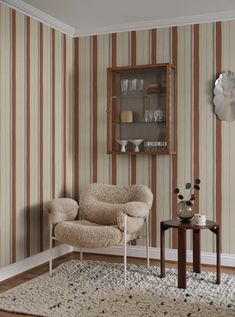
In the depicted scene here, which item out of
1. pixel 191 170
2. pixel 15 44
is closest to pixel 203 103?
pixel 191 170

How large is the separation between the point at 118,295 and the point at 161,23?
286 cm

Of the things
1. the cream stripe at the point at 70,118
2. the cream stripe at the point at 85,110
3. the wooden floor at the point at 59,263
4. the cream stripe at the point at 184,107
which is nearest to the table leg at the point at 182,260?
the wooden floor at the point at 59,263

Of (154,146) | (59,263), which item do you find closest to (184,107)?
(154,146)

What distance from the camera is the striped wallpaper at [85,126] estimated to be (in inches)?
181

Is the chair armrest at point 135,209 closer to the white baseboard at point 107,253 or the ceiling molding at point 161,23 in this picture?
the white baseboard at point 107,253

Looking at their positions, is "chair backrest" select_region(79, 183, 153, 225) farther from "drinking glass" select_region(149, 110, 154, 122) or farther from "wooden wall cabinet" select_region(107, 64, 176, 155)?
"drinking glass" select_region(149, 110, 154, 122)

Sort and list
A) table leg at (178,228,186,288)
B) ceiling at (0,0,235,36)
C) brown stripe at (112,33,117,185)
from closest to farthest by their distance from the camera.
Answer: table leg at (178,228,186,288) < ceiling at (0,0,235,36) < brown stripe at (112,33,117,185)

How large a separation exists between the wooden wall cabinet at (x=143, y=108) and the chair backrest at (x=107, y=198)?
1.41ft

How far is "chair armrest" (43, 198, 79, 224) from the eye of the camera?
4586mm

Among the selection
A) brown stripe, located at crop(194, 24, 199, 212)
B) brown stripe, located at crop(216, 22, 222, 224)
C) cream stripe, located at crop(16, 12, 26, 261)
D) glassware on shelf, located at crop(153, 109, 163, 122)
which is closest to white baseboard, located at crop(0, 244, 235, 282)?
cream stripe, located at crop(16, 12, 26, 261)

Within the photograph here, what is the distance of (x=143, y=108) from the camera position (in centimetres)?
522

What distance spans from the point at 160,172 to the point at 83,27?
1.85 meters

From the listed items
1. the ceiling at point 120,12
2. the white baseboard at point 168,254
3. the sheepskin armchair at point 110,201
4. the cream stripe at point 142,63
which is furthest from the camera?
the cream stripe at point 142,63

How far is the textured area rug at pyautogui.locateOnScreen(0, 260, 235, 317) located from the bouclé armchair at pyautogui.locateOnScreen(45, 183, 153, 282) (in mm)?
332
